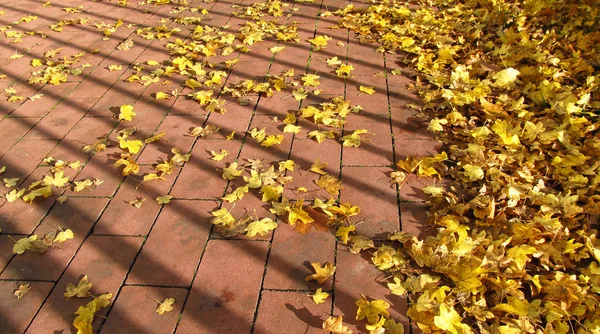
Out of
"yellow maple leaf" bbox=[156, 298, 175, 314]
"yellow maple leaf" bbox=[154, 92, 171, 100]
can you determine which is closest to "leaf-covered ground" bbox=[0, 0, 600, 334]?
"yellow maple leaf" bbox=[156, 298, 175, 314]

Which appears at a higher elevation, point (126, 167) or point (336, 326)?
point (336, 326)

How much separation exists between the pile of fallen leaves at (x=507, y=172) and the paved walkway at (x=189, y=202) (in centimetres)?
17

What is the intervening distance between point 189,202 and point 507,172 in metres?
1.85

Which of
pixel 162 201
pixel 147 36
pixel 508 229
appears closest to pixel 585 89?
pixel 508 229

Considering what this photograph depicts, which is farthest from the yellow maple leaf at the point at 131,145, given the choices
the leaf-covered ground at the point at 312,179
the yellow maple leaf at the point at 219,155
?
the yellow maple leaf at the point at 219,155

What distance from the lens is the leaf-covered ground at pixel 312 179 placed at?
6.17ft

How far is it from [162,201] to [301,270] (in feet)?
3.04

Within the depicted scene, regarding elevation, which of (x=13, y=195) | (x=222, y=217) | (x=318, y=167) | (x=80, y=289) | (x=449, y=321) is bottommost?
(x=13, y=195)

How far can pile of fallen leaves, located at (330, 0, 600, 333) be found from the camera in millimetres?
1810

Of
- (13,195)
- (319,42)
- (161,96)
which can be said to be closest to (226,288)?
(13,195)

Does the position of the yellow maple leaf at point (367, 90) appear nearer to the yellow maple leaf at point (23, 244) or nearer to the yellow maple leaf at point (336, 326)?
the yellow maple leaf at point (336, 326)

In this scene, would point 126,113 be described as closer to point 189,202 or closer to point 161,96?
→ point 161,96

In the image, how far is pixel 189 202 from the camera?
2412 mm

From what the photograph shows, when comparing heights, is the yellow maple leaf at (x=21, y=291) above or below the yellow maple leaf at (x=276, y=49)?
below
